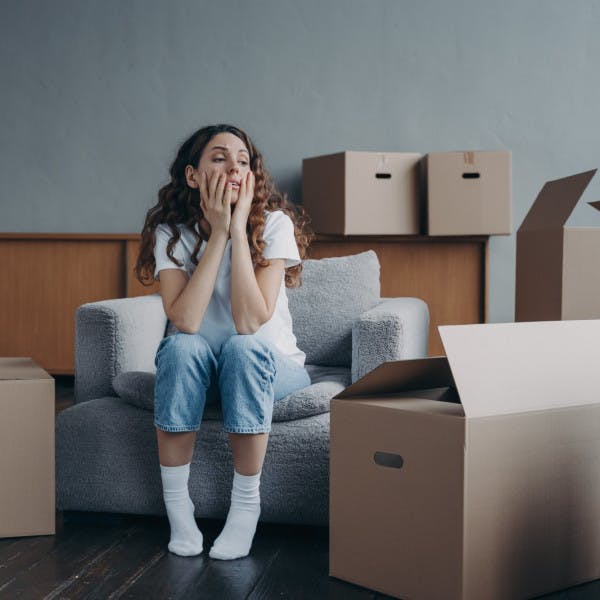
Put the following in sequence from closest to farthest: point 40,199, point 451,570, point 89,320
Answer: point 451,570 → point 89,320 → point 40,199

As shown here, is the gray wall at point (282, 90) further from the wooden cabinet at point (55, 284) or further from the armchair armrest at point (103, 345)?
the armchair armrest at point (103, 345)

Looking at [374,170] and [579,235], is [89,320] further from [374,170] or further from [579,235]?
[374,170]

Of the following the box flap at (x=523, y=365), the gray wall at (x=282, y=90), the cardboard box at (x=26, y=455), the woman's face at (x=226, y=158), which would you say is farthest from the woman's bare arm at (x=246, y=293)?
the gray wall at (x=282, y=90)

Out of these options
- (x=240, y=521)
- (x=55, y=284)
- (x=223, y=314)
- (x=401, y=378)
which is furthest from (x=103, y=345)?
(x=55, y=284)

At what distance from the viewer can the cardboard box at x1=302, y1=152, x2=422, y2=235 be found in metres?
3.34

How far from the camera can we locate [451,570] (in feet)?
4.22

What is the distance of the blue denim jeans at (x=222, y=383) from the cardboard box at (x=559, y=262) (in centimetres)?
60

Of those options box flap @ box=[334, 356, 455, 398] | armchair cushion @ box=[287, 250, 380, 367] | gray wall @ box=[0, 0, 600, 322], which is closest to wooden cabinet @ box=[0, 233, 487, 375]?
gray wall @ box=[0, 0, 600, 322]

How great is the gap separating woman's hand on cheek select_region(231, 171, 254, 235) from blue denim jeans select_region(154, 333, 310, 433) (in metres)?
0.27

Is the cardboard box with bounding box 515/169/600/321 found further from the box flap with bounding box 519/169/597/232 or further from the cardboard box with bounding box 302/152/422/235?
the cardboard box with bounding box 302/152/422/235

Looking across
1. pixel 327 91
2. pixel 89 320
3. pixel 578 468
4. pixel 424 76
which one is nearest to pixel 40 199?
pixel 327 91

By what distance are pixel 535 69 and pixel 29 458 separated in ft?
9.44

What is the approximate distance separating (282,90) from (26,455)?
250 cm

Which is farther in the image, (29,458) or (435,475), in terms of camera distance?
(29,458)
